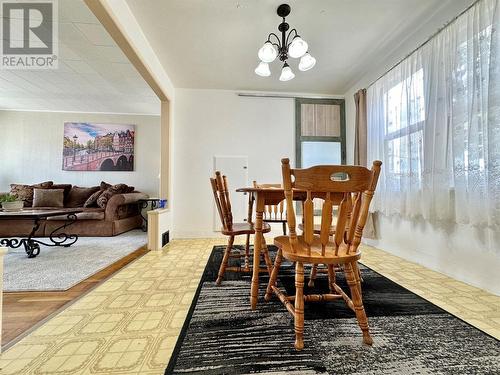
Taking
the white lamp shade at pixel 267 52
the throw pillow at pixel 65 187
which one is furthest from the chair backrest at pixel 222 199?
the throw pillow at pixel 65 187

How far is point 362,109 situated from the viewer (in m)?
3.36

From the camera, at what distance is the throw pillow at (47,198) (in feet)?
14.1

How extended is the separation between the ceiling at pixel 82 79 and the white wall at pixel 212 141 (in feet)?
3.27

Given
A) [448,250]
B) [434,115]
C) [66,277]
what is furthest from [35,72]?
[448,250]

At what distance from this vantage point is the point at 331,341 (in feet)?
3.76

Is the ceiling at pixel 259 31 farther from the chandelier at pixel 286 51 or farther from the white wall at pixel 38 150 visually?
the white wall at pixel 38 150

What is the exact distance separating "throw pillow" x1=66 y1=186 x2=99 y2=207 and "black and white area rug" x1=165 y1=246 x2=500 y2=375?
4.40 metres

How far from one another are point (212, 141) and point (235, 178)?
2.52 feet

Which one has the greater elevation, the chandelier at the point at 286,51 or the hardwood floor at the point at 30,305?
the chandelier at the point at 286,51

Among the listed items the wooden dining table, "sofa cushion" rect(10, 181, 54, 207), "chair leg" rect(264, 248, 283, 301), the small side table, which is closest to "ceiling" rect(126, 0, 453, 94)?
the wooden dining table

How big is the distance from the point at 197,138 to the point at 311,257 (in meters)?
3.30

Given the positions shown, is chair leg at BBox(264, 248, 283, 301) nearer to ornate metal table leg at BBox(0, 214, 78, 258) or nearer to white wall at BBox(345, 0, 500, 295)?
white wall at BBox(345, 0, 500, 295)

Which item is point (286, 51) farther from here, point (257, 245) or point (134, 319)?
point (134, 319)

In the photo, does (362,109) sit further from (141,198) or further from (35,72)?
(35,72)
